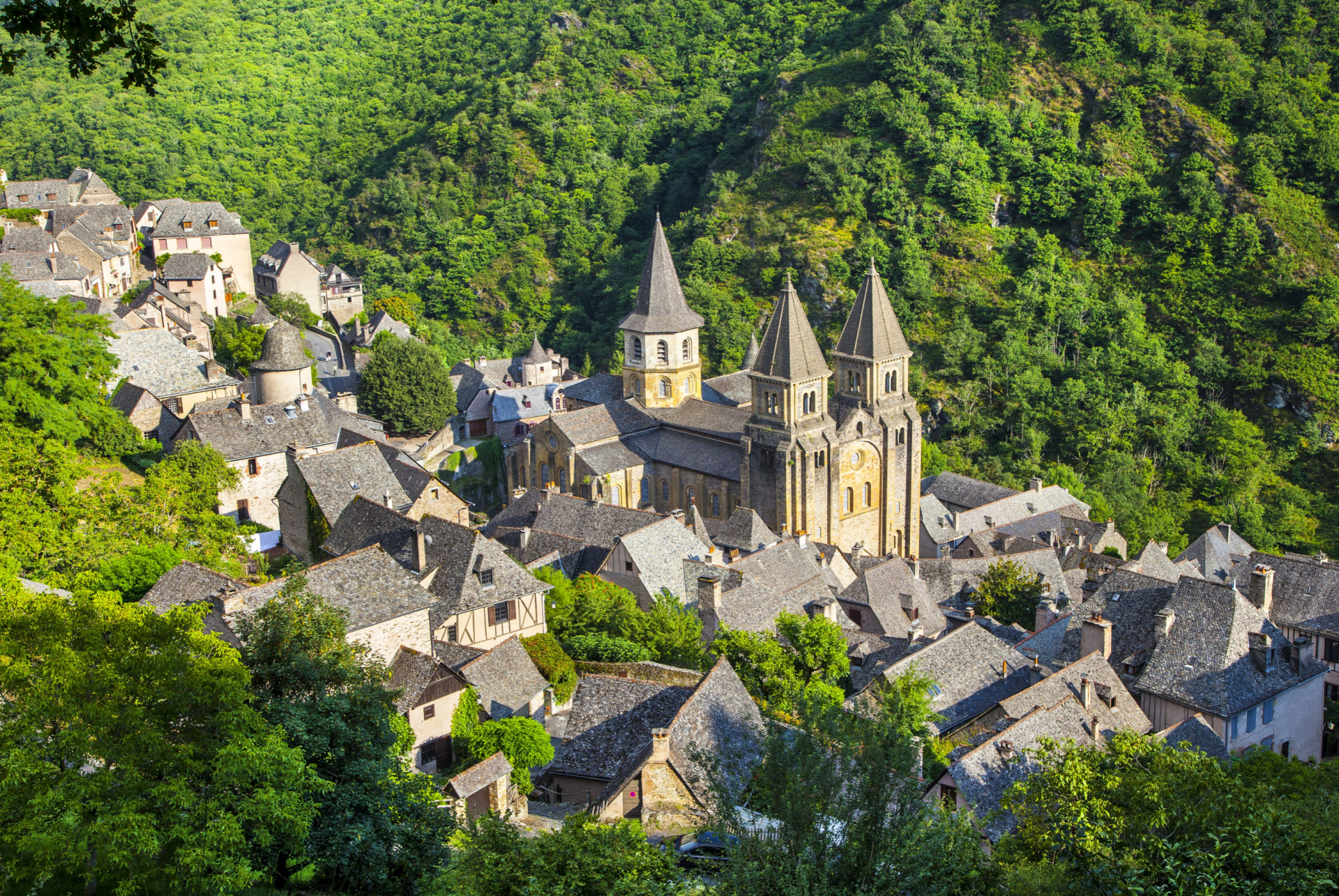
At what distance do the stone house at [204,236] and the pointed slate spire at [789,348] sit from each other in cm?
4455

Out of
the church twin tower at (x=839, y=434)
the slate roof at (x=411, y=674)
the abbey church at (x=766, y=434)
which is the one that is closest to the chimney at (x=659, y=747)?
the slate roof at (x=411, y=674)

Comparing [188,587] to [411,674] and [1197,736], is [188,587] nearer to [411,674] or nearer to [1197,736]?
[411,674]

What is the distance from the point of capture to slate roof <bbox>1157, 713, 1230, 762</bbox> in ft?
116

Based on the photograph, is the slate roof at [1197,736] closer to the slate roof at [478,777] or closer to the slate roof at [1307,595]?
the slate roof at [1307,595]

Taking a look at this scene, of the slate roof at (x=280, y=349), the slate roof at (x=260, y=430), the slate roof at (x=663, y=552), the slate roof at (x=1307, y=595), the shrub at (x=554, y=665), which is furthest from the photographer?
the slate roof at (x=280, y=349)

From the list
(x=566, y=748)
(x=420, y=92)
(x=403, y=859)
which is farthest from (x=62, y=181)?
(x=403, y=859)

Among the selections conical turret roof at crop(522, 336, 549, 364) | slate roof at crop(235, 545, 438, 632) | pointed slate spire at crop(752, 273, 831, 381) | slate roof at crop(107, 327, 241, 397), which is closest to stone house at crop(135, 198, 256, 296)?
conical turret roof at crop(522, 336, 549, 364)

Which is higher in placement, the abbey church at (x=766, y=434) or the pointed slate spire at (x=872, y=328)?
the pointed slate spire at (x=872, y=328)

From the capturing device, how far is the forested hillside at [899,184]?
82812 millimetres

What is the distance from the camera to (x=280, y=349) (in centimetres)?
5800

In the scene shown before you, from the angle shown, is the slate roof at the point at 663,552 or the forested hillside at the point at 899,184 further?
the forested hillside at the point at 899,184

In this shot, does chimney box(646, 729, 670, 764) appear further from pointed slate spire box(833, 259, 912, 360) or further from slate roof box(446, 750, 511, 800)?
pointed slate spire box(833, 259, 912, 360)

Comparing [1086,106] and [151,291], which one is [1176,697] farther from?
[1086,106]

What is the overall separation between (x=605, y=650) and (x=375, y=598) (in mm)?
7811
